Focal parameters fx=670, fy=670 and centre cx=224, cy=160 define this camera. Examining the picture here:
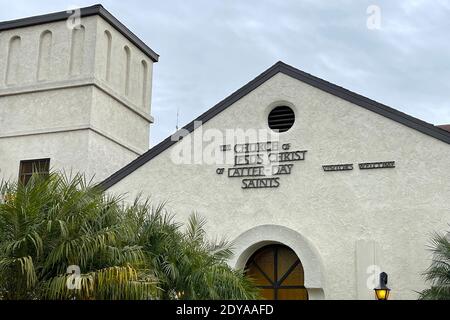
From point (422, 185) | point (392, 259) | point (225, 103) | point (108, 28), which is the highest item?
point (108, 28)

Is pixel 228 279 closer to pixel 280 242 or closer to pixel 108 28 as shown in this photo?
pixel 280 242

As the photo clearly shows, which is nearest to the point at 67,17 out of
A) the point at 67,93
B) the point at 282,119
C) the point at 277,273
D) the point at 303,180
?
the point at 67,93

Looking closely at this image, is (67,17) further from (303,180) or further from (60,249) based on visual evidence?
(60,249)

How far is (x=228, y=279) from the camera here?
1360 centimetres

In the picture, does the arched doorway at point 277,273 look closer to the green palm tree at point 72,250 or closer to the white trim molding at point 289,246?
the white trim molding at point 289,246

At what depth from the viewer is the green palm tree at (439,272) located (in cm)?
1395

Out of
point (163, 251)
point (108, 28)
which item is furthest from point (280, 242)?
point (108, 28)

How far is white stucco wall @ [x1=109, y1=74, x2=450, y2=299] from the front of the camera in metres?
16.3

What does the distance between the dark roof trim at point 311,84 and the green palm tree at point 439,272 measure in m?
2.76

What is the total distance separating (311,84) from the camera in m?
18.3

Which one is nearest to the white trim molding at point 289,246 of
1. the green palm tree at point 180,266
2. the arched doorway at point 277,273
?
the arched doorway at point 277,273

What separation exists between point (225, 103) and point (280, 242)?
4368 millimetres

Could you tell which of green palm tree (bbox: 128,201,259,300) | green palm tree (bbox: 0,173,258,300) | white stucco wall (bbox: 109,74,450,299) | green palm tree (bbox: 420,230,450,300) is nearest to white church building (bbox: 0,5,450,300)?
white stucco wall (bbox: 109,74,450,299)

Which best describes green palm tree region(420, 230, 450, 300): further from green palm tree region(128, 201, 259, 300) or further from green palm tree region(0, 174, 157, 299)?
green palm tree region(0, 174, 157, 299)
